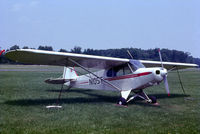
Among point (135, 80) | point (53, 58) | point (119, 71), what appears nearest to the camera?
point (53, 58)

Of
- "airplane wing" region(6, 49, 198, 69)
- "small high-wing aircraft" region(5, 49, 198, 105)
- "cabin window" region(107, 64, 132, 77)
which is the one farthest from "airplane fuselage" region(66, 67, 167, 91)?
"airplane wing" region(6, 49, 198, 69)

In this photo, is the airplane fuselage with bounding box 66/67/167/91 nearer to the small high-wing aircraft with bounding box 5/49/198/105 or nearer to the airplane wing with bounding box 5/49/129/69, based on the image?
the small high-wing aircraft with bounding box 5/49/198/105

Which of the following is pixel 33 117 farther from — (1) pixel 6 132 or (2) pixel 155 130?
(2) pixel 155 130

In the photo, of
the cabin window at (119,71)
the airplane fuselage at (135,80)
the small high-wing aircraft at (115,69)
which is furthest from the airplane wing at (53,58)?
the airplane fuselage at (135,80)

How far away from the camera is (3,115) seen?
20.3ft

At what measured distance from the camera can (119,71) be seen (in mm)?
9656

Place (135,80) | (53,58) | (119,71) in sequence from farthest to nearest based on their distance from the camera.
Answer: (119,71), (135,80), (53,58)

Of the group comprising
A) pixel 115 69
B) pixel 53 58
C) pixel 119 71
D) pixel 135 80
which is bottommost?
pixel 135 80

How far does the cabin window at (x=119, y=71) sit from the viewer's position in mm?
9296

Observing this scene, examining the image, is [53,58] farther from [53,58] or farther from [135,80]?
[135,80]

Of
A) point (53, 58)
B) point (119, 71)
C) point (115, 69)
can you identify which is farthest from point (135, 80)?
point (53, 58)

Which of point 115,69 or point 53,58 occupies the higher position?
point 53,58

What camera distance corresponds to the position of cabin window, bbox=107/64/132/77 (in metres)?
9.30

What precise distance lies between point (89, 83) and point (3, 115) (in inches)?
214
